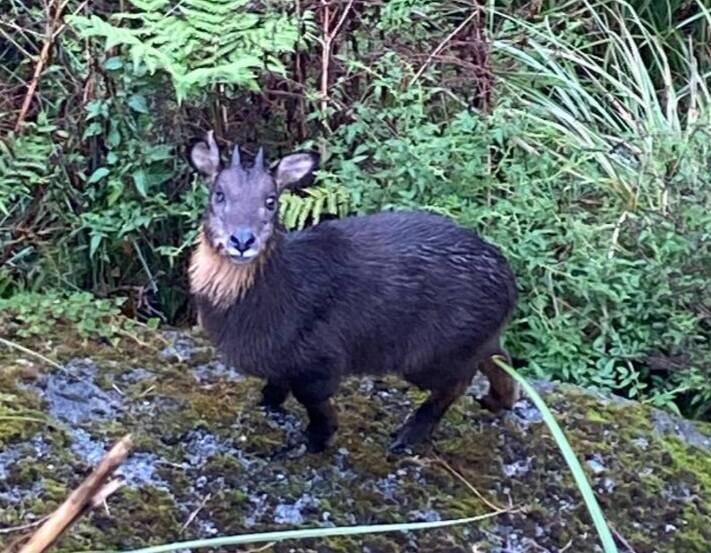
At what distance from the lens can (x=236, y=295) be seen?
3.69m

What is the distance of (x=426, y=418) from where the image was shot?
3.97 metres

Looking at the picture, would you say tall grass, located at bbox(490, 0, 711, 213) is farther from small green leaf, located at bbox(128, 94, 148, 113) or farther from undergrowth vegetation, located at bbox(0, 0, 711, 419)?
small green leaf, located at bbox(128, 94, 148, 113)

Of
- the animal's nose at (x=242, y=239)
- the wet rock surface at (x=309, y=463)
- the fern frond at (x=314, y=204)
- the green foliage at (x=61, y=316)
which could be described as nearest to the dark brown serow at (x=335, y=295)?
the animal's nose at (x=242, y=239)

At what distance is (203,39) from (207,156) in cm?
137

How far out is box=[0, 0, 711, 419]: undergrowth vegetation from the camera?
502 cm

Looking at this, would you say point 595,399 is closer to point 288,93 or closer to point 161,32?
point 288,93

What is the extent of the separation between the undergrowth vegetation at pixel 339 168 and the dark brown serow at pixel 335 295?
1036mm

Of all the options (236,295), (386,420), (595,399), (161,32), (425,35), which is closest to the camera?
(236,295)

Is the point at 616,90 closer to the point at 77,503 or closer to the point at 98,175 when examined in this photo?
the point at 98,175

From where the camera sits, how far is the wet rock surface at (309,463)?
3.62m

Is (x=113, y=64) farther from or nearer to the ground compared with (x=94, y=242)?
farther from the ground

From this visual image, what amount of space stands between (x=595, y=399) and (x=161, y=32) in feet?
6.43

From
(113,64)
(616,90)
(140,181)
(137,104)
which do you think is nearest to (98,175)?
(140,181)

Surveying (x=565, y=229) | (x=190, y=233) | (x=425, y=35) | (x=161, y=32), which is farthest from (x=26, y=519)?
(x=425, y=35)
